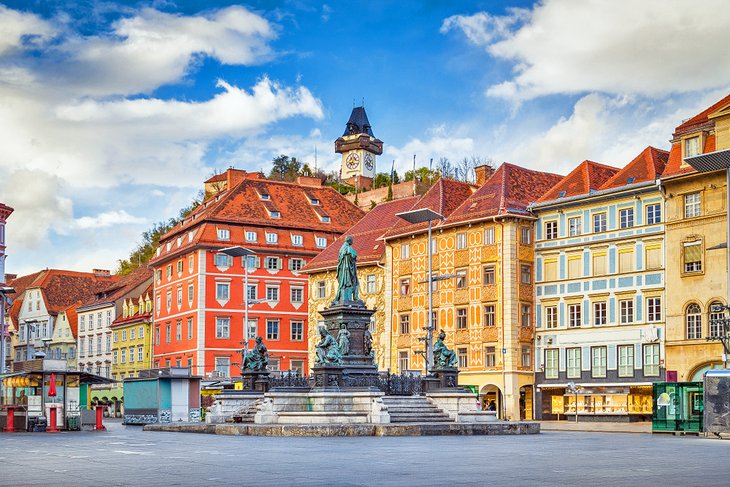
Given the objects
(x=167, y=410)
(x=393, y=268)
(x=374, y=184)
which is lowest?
(x=167, y=410)

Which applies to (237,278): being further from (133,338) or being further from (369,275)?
(133,338)

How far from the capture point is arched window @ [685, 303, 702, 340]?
56.5 meters

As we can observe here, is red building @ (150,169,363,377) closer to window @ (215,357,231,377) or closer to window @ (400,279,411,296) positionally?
window @ (215,357,231,377)

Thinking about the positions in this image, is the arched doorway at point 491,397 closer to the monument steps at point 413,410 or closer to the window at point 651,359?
the window at point 651,359

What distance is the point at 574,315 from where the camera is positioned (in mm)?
64062

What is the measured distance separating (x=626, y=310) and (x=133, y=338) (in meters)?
48.9

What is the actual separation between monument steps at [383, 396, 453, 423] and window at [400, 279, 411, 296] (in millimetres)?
32161

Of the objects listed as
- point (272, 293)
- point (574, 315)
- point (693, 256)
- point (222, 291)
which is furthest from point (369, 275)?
point (693, 256)

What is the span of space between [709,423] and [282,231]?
178 feet

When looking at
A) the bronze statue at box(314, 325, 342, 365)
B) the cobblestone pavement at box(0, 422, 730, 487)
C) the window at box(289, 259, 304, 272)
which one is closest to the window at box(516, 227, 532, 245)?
the window at box(289, 259, 304, 272)

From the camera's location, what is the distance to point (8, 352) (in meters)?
118

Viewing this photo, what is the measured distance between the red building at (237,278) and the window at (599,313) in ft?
Result: 86.5

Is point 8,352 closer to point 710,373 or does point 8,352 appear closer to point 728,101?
point 728,101

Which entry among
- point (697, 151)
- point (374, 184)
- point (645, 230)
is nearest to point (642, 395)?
point (645, 230)
